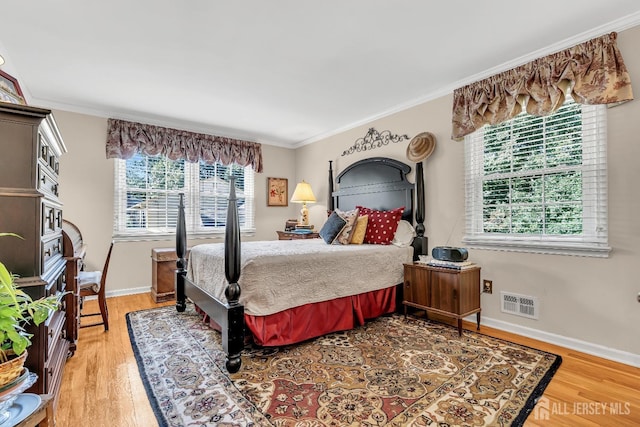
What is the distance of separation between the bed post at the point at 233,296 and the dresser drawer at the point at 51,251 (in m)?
0.90

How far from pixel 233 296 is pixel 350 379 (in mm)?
930

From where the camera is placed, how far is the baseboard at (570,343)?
2.17 meters

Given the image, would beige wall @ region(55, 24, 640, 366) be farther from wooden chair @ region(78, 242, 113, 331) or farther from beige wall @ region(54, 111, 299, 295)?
wooden chair @ region(78, 242, 113, 331)

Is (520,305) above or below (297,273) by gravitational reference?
below

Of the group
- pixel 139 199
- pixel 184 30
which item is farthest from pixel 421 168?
pixel 139 199

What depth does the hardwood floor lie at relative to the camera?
158cm

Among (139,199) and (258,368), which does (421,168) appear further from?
(139,199)

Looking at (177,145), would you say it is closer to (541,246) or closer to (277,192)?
(277,192)

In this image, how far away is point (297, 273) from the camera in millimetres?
2471

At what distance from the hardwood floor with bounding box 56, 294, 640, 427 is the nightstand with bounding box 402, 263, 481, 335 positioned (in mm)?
523

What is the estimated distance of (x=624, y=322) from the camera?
2.19 m

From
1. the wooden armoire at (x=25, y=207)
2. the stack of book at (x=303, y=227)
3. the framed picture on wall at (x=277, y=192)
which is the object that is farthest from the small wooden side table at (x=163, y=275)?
the wooden armoire at (x=25, y=207)

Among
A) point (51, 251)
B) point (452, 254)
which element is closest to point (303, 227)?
point (452, 254)

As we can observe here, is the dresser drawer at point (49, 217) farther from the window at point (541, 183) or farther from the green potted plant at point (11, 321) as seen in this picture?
the window at point (541, 183)
